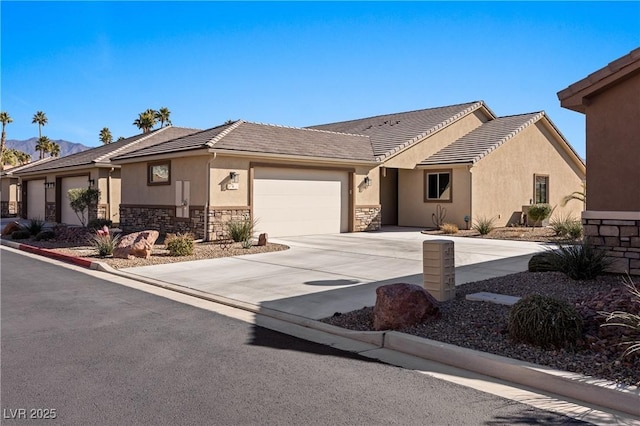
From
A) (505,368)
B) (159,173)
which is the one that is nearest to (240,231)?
(159,173)

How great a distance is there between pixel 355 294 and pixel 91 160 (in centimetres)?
2247

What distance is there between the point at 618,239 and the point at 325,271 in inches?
235

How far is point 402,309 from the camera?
6945 millimetres

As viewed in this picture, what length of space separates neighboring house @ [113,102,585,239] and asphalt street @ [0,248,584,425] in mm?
11248

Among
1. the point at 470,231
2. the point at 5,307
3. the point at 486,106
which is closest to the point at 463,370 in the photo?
the point at 5,307

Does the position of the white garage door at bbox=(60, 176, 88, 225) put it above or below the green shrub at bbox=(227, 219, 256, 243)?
above

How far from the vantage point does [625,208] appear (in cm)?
990

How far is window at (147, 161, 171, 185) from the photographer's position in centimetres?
2061

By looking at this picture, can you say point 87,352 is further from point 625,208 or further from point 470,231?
point 470,231

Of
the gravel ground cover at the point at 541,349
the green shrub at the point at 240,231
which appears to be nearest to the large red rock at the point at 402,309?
the gravel ground cover at the point at 541,349

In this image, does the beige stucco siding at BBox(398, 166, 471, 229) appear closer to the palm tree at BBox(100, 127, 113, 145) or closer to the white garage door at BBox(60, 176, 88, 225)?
the white garage door at BBox(60, 176, 88, 225)

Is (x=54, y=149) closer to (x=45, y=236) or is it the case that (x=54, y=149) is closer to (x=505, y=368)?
(x=45, y=236)

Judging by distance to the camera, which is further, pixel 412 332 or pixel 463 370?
pixel 412 332

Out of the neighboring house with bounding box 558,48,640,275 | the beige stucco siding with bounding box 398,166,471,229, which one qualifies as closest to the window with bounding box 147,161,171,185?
the beige stucco siding with bounding box 398,166,471,229
